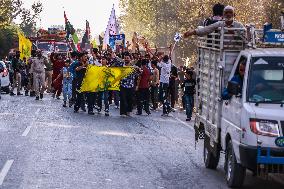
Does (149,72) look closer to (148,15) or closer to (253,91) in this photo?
(253,91)

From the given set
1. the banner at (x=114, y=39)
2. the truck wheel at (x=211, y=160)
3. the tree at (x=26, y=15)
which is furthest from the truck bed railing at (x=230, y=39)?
the tree at (x=26, y=15)

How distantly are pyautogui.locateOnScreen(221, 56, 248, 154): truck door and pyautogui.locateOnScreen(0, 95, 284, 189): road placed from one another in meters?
0.82

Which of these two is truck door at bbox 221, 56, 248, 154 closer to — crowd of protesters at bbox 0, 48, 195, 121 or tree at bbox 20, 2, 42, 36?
crowd of protesters at bbox 0, 48, 195, 121

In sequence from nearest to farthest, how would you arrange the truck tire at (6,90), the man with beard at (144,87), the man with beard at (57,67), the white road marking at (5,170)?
the white road marking at (5,170) < the man with beard at (144,87) < the man with beard at (57,67) < the truck tire at (6,90)

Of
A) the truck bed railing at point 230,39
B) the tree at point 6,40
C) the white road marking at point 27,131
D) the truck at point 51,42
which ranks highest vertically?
the truck bed railing at point 230,39

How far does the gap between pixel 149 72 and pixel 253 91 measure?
16.7 meters

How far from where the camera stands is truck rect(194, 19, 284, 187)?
1053 cm

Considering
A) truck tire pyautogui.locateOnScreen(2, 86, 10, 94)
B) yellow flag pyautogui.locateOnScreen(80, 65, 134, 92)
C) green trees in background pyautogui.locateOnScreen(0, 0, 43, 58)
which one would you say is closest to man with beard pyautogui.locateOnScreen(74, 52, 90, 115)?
yellow flag pyautogui.locateOnScreen(80, 65, 134, 92)

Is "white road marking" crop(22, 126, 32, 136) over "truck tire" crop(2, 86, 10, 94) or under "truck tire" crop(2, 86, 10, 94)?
over

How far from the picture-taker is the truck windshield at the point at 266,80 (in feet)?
36.4

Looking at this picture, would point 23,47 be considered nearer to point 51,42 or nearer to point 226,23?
point 51,42

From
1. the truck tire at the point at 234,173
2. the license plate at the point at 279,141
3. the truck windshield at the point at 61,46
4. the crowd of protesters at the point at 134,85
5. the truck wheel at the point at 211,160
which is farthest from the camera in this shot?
the truck windshield at the point at 61,46

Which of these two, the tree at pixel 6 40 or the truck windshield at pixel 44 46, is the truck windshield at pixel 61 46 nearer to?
the truck windshield at pixel 44 46

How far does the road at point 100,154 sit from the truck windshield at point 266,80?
1.37m
